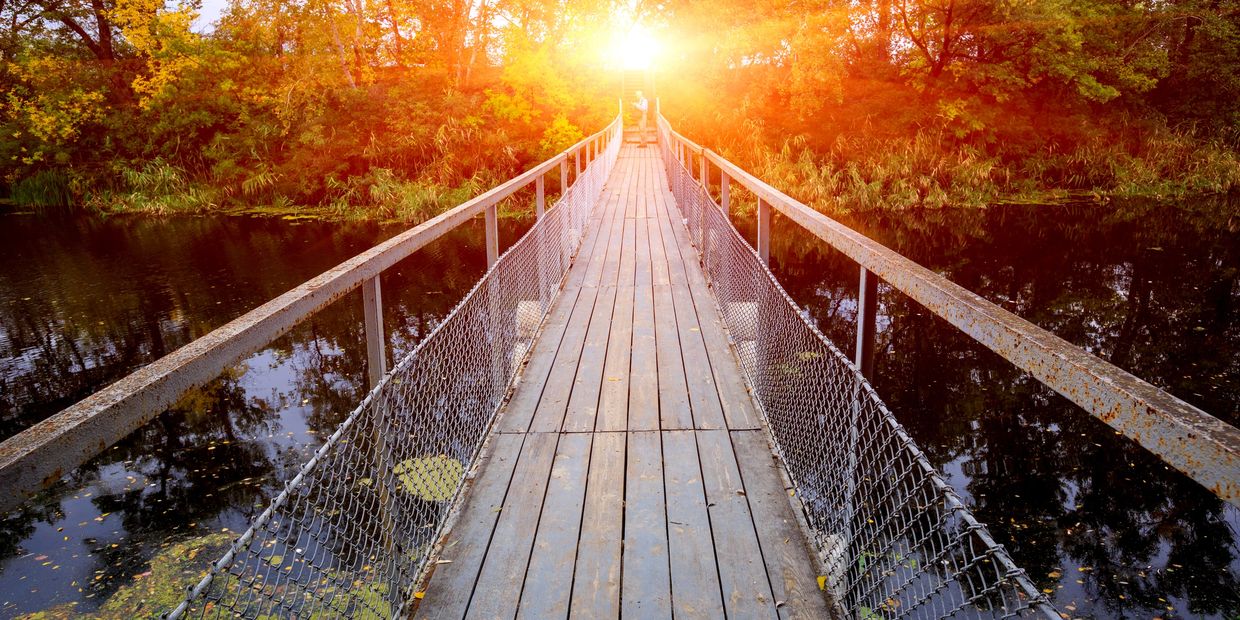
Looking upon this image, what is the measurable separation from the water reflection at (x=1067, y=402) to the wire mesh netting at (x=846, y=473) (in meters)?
0.72

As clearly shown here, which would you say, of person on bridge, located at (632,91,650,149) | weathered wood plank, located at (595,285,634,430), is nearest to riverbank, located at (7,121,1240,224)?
person on bridge, located at (632,91,650,149)

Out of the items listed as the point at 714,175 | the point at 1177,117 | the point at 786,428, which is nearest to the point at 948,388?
the point at 786,428

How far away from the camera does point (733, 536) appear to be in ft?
8.45

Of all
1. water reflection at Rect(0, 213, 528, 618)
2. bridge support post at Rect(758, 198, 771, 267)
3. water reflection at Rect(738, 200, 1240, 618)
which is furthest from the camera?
bridge support post at Rect(758, 198, 771, 267)

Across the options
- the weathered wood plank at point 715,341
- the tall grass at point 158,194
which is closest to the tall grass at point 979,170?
the weathered wood plank at point 715,341

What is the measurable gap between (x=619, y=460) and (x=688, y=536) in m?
0.67

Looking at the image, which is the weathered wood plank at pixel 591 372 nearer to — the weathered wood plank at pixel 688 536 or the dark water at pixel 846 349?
the weathered wood plank at pixel 688 536

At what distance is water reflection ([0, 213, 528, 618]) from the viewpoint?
436 centimetres

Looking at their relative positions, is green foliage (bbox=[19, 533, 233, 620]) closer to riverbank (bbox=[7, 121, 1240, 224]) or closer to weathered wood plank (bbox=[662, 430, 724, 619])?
weathered wood plank (bbox=[662, 430, 724, 619])

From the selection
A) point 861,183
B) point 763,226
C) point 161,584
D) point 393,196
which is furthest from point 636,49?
point 161,584

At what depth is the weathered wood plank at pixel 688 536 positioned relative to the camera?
2.23m

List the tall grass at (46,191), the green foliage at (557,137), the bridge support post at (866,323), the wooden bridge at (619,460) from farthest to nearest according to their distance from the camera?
1. the tall grass at (46,191)
2. the green foliage at (557,137)
3. the bridge support post at (866,323)
4. the wooden bridge at (619,460)

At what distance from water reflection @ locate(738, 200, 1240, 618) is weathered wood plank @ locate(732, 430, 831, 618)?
211 centimetres

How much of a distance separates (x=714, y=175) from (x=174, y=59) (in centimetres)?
1656
